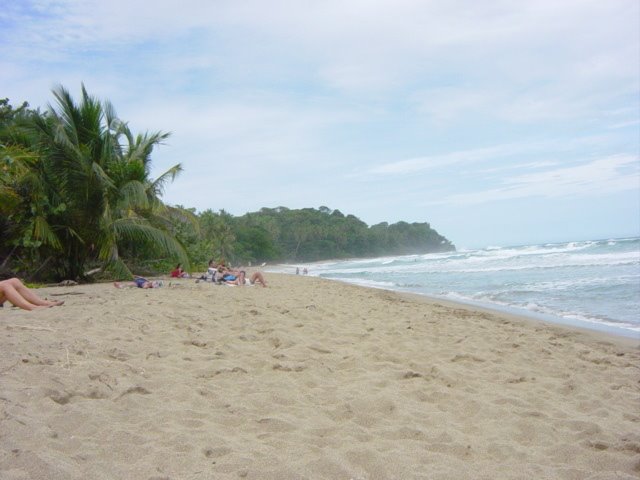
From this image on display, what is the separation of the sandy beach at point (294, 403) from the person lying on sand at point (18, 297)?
1.55ft

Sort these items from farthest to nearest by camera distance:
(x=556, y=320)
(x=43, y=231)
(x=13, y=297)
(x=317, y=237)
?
(x=317, y=237), (x=43, y=231), (x=556, y=320), (x=13, y=297)

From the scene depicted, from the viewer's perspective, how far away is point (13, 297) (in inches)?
252

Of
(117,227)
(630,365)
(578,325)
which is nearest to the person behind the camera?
(630,365)

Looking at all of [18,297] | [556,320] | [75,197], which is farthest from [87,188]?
[556,320]

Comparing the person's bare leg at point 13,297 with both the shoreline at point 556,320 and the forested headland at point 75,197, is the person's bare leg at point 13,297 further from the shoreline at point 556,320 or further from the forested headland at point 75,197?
the shoreline at point 556,320

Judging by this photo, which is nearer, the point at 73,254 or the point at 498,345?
the point at 498,345

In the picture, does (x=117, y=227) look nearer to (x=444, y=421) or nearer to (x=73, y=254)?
(x=73, y=254)

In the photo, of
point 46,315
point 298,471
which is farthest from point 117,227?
point 298,471

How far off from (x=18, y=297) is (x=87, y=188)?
258 inches

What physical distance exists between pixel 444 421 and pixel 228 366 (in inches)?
69.1

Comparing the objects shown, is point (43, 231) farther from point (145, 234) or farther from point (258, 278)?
point (258, 278)

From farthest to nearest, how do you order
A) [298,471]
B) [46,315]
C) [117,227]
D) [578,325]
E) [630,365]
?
[117,227] < [578,325] < [46,315] < [630,365] < [298,471]

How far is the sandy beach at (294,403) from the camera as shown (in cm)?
251

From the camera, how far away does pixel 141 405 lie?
3.13 meters
